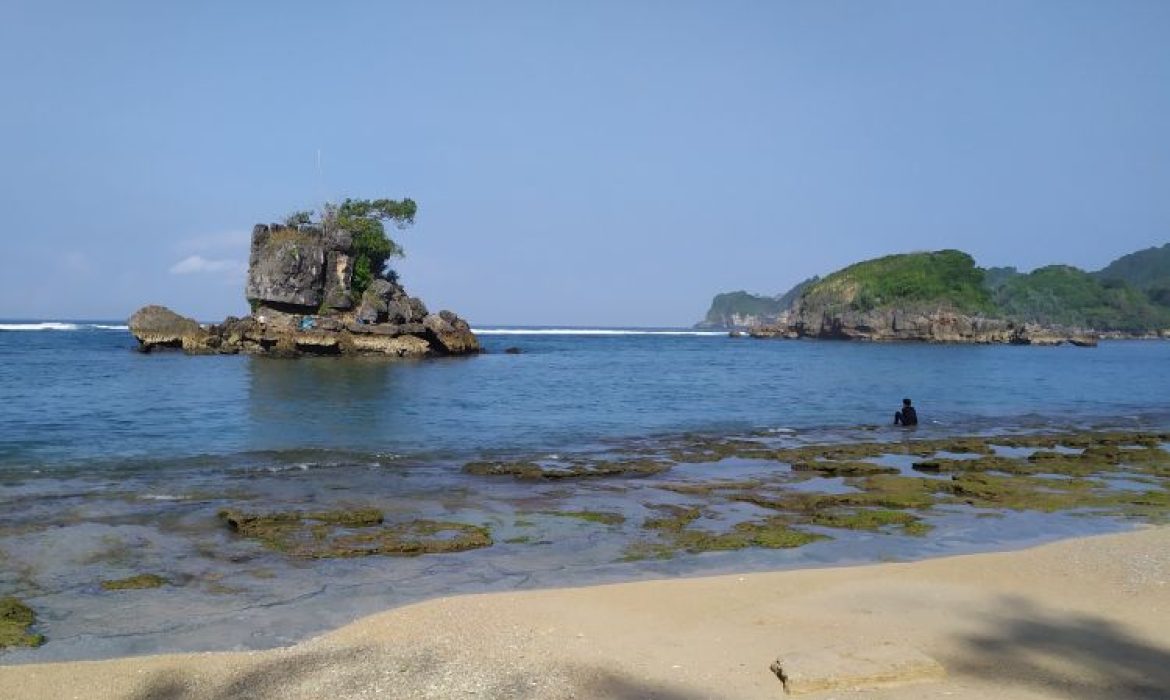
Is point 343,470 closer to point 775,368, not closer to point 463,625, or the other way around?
point 463,625

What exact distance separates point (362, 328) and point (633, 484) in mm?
57981

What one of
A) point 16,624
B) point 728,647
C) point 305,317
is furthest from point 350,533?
point 305,317

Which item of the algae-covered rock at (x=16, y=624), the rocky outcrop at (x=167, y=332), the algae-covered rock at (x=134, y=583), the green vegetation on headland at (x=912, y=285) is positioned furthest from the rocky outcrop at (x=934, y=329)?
the algae-covered rock at (x=16, y=624)

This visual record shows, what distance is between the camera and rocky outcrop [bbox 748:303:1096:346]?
147250mm

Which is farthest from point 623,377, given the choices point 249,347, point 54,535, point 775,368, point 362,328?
point 54,535

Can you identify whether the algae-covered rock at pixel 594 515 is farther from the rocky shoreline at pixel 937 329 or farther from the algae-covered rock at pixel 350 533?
the rocky shoreline at pixel 937 329

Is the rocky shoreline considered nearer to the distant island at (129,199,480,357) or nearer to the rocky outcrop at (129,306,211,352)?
the distant island at (129,199,480,357)

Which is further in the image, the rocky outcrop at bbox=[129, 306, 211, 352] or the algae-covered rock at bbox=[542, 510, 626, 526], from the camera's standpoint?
the rocky outcrop at bbox=[129, 306, 211, 352]

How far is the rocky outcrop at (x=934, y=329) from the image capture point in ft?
483

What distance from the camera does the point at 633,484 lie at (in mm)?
19922

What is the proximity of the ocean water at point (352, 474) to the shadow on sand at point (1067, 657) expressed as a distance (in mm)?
3699

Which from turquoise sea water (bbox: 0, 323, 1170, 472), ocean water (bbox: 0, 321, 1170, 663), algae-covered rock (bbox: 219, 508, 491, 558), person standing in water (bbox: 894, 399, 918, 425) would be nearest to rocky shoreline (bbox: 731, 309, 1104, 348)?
turquoise sea water (bbox: 0, 323, 1170, 472)

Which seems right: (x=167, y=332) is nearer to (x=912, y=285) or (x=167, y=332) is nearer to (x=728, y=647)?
(x=728, y=647)

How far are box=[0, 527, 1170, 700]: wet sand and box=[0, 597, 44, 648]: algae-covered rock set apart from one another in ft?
4.37
